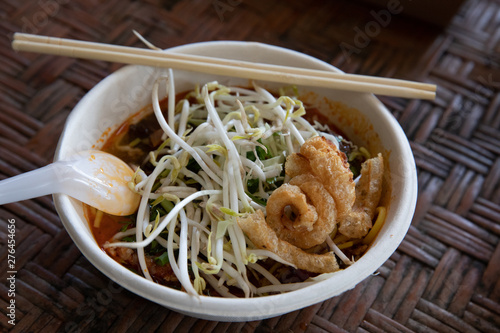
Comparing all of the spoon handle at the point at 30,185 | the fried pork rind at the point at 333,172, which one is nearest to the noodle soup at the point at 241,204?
the fried pork rind at the point at 333,172

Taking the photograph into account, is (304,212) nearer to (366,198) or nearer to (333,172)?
(333,172)

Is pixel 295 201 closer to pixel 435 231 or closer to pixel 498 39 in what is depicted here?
pixel 435 231

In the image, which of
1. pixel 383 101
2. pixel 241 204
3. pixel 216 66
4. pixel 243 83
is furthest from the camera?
pixel 383 101

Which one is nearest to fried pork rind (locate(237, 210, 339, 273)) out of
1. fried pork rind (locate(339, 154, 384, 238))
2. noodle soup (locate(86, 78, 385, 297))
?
noodle soup (locate(86, 78, 385, 297))

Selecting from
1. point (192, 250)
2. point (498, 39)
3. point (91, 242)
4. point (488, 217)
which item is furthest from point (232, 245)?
point (498, 39)

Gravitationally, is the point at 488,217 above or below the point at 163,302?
below

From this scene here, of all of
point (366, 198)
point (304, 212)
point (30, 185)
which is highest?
point (30, 185)

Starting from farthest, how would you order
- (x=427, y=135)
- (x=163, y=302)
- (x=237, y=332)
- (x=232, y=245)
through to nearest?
(x=427, y=135) → (x=237, y=332) → (x=232, y=245) → (x=163, y=302)

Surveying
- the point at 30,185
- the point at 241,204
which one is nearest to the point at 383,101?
the point at 241,204
